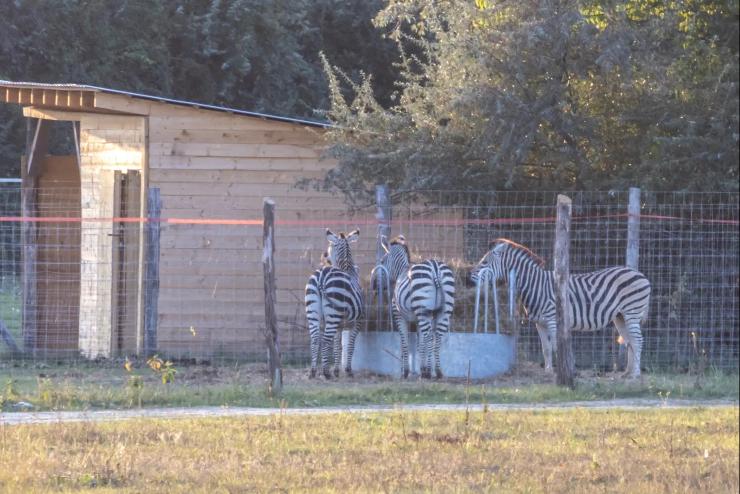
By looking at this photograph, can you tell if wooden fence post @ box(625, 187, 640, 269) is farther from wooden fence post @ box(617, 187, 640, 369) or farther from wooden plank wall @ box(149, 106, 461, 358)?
wooden plank wall @ box(149, 106, 461, 358)

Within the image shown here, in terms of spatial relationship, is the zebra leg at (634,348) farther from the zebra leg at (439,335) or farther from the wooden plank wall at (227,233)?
the wooden plank wall at (227,233)

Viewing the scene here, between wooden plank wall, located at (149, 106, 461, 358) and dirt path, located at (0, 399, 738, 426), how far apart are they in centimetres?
532

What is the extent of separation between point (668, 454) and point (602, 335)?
793 centimetres

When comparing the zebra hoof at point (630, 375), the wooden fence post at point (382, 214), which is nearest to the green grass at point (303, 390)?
the zebra hoof at point (630, 375)

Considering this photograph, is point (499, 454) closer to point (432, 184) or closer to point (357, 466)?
point (357, 466)

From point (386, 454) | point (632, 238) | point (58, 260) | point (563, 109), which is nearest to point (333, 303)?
point (632, 238)

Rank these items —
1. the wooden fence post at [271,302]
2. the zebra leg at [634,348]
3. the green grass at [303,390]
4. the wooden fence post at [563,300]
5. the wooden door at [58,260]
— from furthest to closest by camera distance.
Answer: the wooden door at [58,260] → the zebra leg at [634,348] → the wooden fence post at [563,300] → the wooden fence post at [271,302] → the green grass at [303,390]

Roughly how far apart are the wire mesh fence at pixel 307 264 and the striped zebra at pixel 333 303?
0.78 m

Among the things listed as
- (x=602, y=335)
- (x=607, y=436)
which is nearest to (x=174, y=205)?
(x=602, y=335)

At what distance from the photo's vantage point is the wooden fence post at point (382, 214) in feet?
54.2

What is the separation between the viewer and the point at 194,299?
17.8 meters

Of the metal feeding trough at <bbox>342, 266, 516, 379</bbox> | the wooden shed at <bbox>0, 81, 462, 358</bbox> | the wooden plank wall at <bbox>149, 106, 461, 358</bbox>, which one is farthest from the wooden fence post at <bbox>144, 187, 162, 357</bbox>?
the metal feeding trough at <bbox>342, 266, 516, 379</bbox>

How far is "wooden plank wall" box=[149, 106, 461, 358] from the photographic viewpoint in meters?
17.7

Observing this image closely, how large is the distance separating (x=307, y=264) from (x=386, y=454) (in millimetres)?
8368
